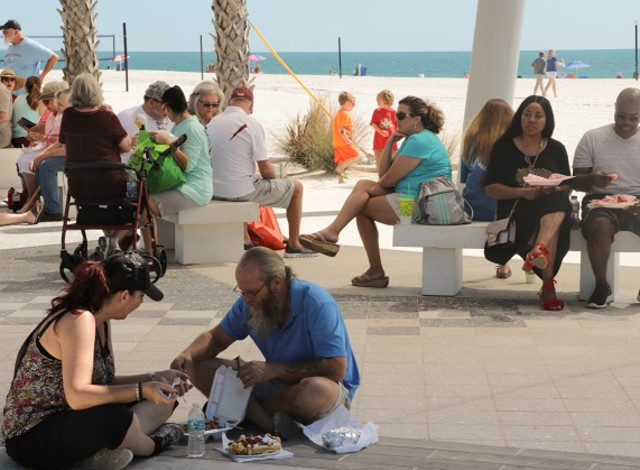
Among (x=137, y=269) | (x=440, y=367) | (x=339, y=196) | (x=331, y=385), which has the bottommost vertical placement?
(x=339, y=196)

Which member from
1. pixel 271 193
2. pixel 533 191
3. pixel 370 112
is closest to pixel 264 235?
pixel 271 193

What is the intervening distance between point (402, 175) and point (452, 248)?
66 centimetres

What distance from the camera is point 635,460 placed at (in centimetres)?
510

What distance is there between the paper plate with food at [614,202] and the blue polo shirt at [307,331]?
3.56m

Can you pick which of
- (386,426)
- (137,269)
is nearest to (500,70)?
(386,426)

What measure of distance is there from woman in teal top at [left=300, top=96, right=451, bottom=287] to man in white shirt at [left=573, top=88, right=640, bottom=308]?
1.04 metres

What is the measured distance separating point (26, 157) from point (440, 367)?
768 cm

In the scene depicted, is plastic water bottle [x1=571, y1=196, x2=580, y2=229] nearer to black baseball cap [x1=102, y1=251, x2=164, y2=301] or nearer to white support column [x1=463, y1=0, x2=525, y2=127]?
white support column [x1=463, y1=0, x2=525, y2=127]

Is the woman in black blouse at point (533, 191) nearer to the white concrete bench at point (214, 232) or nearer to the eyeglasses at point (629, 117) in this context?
the eyeglasses at point (629, 117)

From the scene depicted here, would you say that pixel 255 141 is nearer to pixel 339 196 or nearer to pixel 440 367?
pixel 440 367

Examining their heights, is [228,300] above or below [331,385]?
below

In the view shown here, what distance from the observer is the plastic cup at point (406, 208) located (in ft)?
29.6

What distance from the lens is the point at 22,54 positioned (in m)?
17.3

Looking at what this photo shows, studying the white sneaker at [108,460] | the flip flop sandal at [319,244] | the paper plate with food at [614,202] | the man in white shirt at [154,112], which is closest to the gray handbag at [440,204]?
the flip flop sandal at [319,244]
